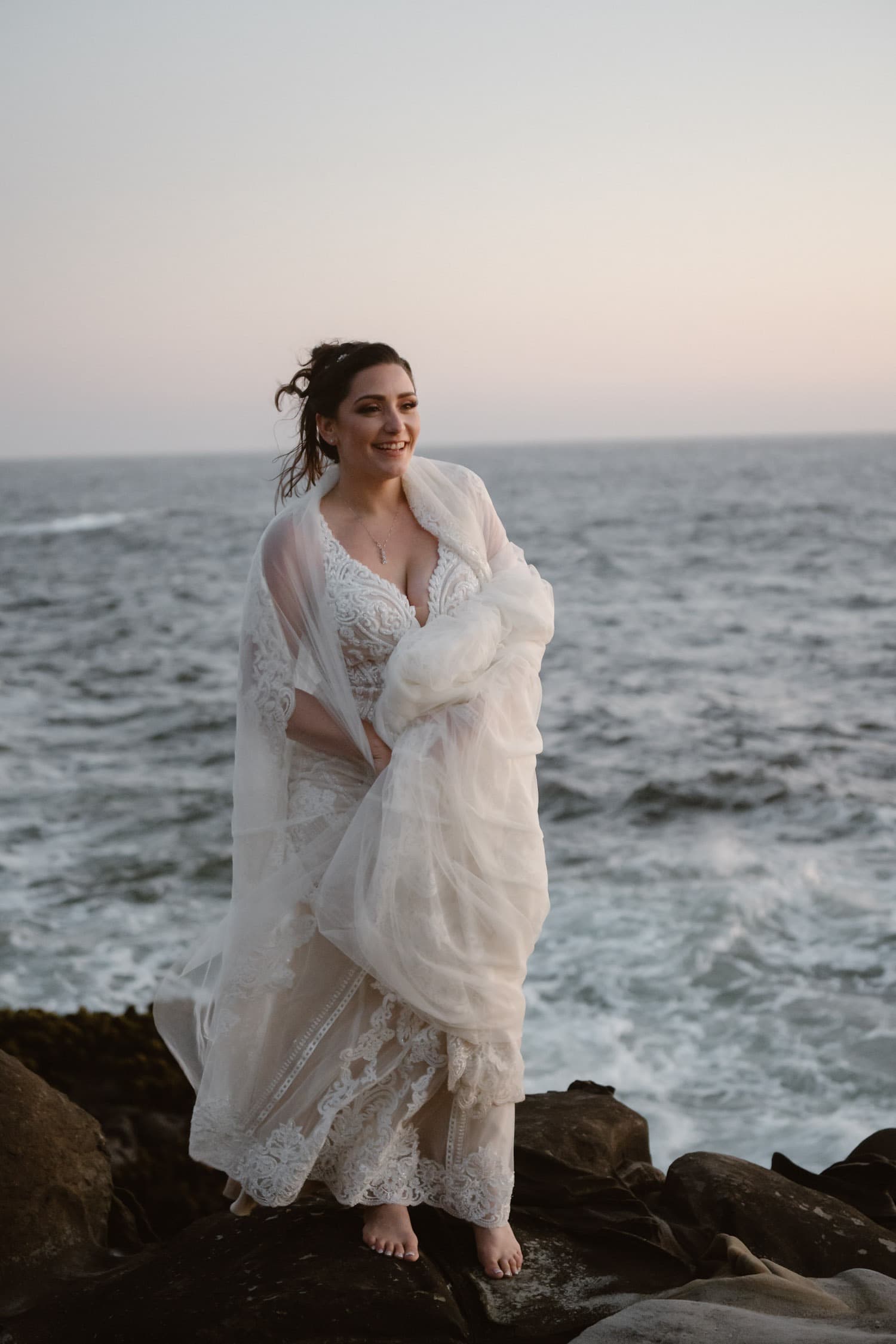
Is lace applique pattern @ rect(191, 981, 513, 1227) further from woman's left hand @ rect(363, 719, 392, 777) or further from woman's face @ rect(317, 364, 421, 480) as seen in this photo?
woman's face @ rect(317, 364, 421, 480)

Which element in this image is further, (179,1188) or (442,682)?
(179,1188)

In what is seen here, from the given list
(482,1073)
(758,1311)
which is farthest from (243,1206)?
(758,1311)

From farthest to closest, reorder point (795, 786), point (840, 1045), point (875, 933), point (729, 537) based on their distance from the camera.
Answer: point (729, 537), point (795, 786), point (875, 933), point (840, 1045)

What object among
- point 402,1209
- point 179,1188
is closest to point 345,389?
point 402,1209

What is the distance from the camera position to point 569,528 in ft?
127

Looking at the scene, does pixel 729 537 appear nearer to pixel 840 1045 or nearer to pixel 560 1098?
pixel 840 1045

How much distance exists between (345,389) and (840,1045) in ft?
15.9

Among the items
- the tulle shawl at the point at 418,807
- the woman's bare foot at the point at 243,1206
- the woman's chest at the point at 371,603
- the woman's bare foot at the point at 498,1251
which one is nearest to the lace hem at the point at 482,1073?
the tulle shawl at the point at 418,807

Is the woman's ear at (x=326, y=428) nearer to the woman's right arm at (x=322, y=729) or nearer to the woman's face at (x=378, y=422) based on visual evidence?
the woman's face at (x=378, y=422)

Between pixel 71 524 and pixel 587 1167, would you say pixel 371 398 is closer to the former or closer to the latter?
pixel 587 1167

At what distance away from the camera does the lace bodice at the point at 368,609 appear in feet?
11.1

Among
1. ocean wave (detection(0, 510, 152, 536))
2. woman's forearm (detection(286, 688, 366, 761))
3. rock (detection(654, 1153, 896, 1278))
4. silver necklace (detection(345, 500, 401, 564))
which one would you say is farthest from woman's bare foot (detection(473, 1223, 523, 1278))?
ocean wave (detection(0, 510, 152, 536))

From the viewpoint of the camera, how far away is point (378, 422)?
339cm

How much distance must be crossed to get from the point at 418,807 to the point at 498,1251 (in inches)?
49.7
